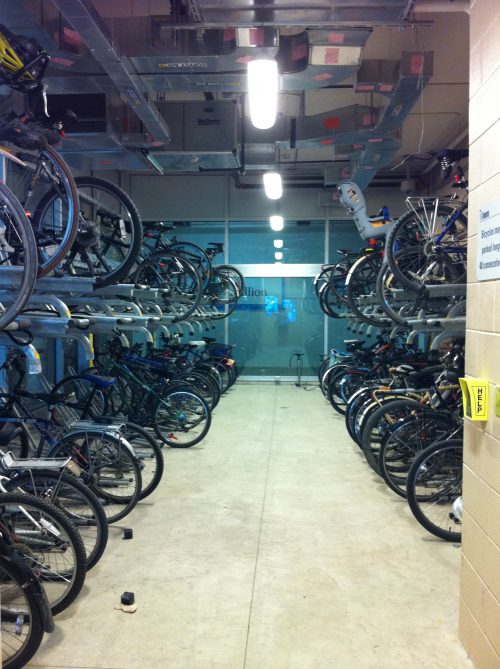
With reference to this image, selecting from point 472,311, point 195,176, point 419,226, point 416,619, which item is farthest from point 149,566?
point 195,176

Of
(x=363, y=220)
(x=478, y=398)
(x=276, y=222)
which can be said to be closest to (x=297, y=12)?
(x=478, y=398)

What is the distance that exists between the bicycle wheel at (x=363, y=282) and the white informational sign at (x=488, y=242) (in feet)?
12.2

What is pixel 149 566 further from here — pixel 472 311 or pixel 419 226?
pixel 419 226

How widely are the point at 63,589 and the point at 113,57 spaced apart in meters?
3.28

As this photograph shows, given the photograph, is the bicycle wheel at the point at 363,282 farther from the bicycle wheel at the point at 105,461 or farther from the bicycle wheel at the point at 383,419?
the bicycle wheel at the point at 105,461

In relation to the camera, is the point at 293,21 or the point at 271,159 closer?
the point at 293,21

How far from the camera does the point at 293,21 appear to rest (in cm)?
294

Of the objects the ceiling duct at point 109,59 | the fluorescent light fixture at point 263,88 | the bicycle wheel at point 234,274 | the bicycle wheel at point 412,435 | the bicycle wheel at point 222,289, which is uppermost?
the ceiling duct at point 109,59

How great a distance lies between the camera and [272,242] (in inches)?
386

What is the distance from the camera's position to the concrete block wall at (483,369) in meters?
1.76

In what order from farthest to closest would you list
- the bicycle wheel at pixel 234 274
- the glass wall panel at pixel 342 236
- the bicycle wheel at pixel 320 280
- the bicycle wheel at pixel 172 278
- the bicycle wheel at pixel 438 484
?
1. the glass wall panel at pixel 342 236
2. the bicycle wheel at pixel 234 274
3. the bicycle wheel at pixel 320 280
4. the bicycle wheel at pixel 172 278
5. the bicycle wheel at pixel 438 484

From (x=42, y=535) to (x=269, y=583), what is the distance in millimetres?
1205

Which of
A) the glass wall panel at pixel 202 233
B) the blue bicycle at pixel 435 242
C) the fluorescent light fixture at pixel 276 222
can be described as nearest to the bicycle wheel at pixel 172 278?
the blue bicycle at pixel 435 242

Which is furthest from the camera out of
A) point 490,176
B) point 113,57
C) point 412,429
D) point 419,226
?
point 419,226
